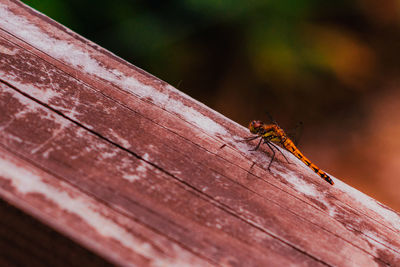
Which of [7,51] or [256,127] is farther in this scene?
[256,127]

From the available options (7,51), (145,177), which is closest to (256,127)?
(145,177)

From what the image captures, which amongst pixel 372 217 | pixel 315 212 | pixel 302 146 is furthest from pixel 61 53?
pixel 302 146

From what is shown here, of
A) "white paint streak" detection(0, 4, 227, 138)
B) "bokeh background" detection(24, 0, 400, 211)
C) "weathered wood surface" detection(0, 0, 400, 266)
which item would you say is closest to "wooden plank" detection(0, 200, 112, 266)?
"weathered wood surface" detection(0, 0, 400, 266)

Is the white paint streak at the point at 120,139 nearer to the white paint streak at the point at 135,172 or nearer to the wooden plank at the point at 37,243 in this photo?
the white paint streak at the point at 135,172

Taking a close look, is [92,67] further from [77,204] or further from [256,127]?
[256,127]

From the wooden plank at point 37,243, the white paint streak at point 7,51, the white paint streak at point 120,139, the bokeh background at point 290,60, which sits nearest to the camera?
the wooden plank at point 37,243

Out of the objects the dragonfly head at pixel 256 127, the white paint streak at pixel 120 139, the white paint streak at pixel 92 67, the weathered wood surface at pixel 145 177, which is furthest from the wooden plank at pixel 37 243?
the dragonfly head at pixel 256 127

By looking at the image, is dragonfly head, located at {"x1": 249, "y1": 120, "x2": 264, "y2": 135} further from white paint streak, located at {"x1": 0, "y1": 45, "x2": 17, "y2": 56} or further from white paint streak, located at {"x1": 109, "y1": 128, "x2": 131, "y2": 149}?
white paint streak, located at {"x1": 0, "y1": 45, "x2": 17, "y2": 56}
